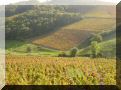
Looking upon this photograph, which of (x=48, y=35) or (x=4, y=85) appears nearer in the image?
(x=4, y=85)

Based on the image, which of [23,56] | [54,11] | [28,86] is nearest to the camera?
[28,86]

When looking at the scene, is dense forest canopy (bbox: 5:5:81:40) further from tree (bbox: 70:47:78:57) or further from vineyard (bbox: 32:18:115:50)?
tree (bbox: 70:47:78:57)

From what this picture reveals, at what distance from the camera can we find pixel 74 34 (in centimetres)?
1579

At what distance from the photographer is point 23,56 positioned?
14.1 meters

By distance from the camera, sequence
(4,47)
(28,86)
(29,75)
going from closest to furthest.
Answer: (28,86)
(29,75)
(4,47)

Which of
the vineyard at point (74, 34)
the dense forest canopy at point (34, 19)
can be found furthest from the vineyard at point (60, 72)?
the dense forest canopy at point (34, 19)

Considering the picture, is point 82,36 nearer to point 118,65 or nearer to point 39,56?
point 39,56

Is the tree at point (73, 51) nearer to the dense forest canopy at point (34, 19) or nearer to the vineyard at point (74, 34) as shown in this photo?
the vineyard at point (74, 34)

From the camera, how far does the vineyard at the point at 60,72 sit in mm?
10727

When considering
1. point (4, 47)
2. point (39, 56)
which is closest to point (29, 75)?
point (39, 56)

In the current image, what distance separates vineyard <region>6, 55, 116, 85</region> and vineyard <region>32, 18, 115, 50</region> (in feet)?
8.55

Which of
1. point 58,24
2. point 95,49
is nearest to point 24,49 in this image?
point 58,24

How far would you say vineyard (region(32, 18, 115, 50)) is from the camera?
1551cm

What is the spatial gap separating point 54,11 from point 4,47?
3133mm
